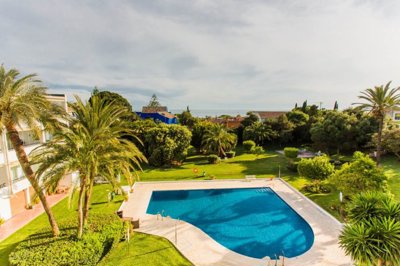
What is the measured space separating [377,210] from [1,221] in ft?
77.3

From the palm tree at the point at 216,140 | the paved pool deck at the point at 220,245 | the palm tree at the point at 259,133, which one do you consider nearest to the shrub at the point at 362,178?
the paved pool deck at the point at 220,245

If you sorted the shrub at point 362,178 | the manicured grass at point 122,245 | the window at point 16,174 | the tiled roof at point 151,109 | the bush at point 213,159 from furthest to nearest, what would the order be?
the tiled roof at point 151,109 < the bush at point 213,159 < the window at point 16,174 < the shrub at point 362,178 < the manicured grass at point 122,245

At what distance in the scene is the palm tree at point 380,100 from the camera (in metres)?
24.7

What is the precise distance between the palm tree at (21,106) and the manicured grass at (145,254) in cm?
412

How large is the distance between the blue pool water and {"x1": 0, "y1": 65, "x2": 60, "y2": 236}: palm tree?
10.1 metres

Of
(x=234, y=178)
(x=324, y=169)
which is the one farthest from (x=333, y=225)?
(x=234, y=178)

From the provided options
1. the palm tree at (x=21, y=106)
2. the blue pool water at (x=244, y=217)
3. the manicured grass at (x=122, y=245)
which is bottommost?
the blue pool water at (x=244, y=217)

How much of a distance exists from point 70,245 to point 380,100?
101 feet

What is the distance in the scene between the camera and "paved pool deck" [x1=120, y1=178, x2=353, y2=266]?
12.5m

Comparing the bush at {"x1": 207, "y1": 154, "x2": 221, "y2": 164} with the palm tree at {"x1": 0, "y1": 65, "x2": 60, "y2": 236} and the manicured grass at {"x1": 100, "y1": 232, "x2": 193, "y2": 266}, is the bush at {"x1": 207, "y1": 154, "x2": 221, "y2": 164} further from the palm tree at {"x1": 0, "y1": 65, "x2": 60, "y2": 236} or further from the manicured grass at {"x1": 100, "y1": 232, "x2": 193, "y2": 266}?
the palm tree at {"x1": 0, "y1": 65, "x2": 60, "y2": 236}

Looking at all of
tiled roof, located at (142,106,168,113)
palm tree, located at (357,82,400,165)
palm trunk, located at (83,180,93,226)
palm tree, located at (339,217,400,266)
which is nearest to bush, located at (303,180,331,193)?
palm tree, located at (357,82,400,165)

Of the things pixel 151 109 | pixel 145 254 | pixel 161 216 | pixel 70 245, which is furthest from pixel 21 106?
Result: pixel 151 109

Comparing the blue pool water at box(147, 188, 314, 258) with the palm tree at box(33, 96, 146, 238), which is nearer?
the palm tree at box(33, 96, 146, 238)

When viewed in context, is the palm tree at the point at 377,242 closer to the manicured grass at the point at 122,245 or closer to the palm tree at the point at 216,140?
the manicured grass at the point at 122,245
